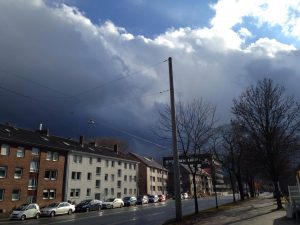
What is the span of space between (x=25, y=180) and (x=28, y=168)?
1615 millimetres

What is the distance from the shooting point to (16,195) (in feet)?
151

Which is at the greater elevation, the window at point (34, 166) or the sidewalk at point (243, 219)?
the window at point (34, 166)

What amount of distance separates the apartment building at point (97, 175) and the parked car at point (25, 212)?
18.9 metres

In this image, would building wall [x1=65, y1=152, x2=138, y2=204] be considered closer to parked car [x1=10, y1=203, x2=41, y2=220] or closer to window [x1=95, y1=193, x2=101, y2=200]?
window [x1=95, y1=193, x2=101, y2=200]

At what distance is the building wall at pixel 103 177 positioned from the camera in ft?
189

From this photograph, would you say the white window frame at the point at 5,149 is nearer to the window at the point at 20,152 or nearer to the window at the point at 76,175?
the window at the point at 20,152

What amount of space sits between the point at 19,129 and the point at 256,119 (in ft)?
119

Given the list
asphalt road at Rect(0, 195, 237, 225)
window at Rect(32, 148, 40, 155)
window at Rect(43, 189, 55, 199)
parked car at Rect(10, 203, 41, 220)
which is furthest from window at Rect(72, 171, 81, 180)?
parked car at Rect(10, 203, 41, 220)

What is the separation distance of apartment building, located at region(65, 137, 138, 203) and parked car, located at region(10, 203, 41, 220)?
18.9 m

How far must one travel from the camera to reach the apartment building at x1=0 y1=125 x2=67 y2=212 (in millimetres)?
44750

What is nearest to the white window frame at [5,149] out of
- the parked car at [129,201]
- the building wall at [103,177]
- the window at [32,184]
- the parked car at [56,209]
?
the window at [32,184]

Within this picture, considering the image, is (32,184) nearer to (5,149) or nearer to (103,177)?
(5,149)

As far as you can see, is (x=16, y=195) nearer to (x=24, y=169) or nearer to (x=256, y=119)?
(x=24, y=169)

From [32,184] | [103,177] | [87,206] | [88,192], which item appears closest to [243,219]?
[87,206]
